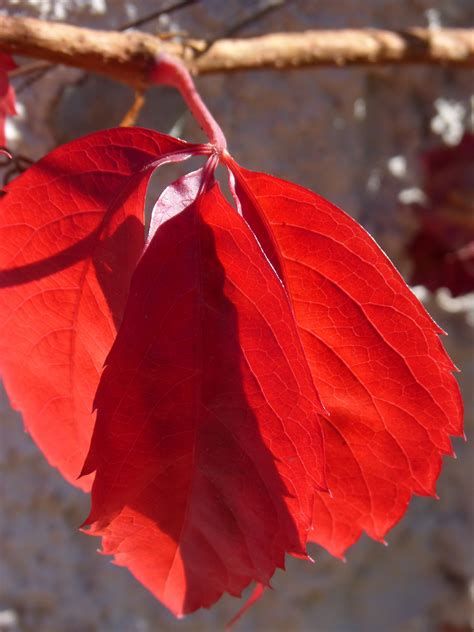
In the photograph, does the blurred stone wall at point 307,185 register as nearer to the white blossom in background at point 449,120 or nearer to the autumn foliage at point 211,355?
the white blossom in background at point 449,120

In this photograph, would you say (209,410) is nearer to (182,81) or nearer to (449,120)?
(182,81)


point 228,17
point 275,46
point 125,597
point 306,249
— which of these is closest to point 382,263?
point 306,249

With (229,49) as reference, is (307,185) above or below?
below

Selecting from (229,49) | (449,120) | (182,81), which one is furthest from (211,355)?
(449,120)

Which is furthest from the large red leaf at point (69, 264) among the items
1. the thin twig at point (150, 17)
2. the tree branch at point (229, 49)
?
the thin twig at point (150, 17)

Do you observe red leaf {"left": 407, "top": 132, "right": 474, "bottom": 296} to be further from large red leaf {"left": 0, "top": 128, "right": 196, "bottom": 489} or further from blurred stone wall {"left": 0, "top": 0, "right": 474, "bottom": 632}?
large red leaf {"left": 0, "top": 128, "right": 196, "bottom": 489}

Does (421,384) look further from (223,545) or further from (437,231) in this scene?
(437,231)

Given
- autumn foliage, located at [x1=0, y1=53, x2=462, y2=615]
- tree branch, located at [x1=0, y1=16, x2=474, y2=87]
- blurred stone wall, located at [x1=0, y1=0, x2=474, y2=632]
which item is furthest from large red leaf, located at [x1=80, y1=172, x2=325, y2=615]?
blurred stone wall, located at [x1=0, y1=0, x2=474, y2=632]
